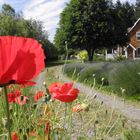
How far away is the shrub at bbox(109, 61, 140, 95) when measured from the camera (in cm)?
1880

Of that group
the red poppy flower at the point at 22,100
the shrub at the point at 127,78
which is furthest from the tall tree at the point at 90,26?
the red poppy flower at the point at 22,100

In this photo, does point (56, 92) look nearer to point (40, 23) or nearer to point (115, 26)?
point (115, 26)

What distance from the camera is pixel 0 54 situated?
4.93ft

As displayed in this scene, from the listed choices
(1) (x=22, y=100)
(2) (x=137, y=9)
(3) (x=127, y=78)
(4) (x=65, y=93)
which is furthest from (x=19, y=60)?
(2) (x=137, y=9)

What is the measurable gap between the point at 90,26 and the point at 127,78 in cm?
4001

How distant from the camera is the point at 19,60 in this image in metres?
1.51

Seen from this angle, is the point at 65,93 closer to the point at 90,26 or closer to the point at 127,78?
the point at 127,78

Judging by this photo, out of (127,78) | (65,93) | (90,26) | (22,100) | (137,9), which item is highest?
(137,9)

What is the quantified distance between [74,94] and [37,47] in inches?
26.5

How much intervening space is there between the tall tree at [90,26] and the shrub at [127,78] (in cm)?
3824

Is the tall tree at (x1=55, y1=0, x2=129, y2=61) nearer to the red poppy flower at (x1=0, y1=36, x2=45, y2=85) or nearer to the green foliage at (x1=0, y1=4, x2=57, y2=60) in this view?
the green foliage at (x1=0, y1=4, x2=57, y2=60)

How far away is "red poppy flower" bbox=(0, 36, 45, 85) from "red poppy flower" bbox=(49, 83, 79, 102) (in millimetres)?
573

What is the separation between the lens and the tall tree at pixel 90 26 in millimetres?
59125

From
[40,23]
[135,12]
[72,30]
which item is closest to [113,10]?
[72,30]
